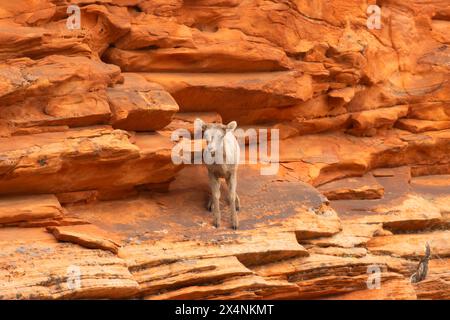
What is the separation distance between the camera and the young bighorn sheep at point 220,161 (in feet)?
54.4

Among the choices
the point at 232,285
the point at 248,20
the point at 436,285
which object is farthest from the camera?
the point at 248,20

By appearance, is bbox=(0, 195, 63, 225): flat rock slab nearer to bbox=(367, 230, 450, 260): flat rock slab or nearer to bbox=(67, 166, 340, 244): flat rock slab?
bbox=(67, 166, 340, 244): flat rock slab

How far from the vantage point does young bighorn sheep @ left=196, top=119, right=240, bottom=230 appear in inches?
653

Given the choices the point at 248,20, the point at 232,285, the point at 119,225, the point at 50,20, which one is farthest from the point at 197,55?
the point at 232,285

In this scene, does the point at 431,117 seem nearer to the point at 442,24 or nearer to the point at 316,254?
the point at 442,24

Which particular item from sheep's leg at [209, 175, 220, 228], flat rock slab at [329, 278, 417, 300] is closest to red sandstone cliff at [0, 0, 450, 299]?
flat rock slab at [329, 278, 417, 300]

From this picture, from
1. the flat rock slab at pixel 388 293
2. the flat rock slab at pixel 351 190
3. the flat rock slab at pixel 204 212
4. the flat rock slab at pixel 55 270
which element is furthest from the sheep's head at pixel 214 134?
the flat rock slab at pixel 351 190

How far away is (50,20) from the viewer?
16.8 m

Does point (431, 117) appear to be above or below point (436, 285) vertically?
above

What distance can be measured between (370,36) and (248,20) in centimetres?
358

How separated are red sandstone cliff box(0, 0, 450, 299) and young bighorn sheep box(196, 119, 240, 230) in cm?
38

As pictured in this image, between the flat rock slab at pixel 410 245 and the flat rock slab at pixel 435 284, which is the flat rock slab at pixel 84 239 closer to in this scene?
the flat rock slab at pixel 410 245

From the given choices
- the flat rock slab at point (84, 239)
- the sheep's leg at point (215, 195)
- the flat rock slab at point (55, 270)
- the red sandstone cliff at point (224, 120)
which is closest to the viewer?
the flat rock slab at point (55, 270)

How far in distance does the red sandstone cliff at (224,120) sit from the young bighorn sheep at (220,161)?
375mm
